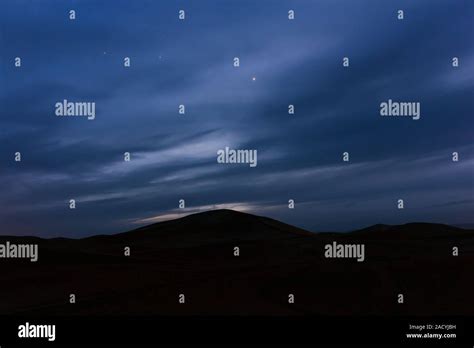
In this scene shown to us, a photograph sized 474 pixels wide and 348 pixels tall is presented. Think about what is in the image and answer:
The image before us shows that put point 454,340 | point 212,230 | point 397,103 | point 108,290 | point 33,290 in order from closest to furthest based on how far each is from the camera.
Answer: point 454,340, point 397,103, point 108,290, point 33,290, point 212,230

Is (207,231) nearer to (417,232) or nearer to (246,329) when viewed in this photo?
(417,232)

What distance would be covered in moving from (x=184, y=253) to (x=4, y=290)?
234 inches

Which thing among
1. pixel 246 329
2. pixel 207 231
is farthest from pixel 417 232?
pixel 246 329

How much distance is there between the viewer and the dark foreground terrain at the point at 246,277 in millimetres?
10281

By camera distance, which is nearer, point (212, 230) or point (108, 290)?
point (108, 290)

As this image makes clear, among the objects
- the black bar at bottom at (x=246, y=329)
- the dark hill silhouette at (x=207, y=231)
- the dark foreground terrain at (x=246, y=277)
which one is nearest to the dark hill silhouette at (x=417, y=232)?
the dark foreground terrain at (x=246, y=277)

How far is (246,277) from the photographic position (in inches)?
472

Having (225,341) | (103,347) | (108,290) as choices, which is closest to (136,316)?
(103,347)

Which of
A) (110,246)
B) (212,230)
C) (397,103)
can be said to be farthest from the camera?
(212,230)

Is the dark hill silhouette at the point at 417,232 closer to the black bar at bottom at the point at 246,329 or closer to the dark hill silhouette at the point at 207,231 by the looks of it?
the dark hill silhouette at the point at 207,231

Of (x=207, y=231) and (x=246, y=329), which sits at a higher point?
(x=207, y=231)

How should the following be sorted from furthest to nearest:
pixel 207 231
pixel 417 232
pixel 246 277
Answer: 1. pixel 207 231
2. pixel 417 232
3. pixel 246 277

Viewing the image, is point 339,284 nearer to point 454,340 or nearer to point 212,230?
point 454,340

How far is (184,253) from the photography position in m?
15.9
